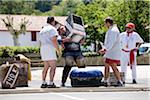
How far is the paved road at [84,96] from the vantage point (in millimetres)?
11643

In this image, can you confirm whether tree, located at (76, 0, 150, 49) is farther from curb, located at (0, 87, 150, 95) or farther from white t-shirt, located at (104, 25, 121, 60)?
curb, located at (0, 87, 150, 95)

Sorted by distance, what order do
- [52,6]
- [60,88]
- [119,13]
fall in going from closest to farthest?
[60,88] → [119,13] → [52,6]

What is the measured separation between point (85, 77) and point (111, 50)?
1.14 metres

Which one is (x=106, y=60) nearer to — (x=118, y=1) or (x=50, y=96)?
(x=50, y=96)

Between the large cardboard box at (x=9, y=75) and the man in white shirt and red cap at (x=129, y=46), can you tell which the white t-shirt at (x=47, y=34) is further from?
the man in white shirt and red cap at (x=129, y=46)

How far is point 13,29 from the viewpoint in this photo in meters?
62.0

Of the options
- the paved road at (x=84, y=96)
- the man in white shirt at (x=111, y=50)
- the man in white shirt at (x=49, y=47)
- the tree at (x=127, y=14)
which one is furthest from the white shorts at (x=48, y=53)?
the tree at (x=127, y=14)

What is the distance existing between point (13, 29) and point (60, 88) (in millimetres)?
49232

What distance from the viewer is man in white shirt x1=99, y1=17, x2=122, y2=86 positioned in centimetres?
1416

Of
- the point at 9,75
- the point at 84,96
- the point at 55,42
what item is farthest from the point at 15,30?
the point at 84,96

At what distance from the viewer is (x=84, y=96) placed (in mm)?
12031

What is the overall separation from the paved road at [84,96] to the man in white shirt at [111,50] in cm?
140

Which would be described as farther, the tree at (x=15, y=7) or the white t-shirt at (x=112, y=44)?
the tree at (x=15, y=7)

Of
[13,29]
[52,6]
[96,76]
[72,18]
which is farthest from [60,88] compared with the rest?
[52,6]
